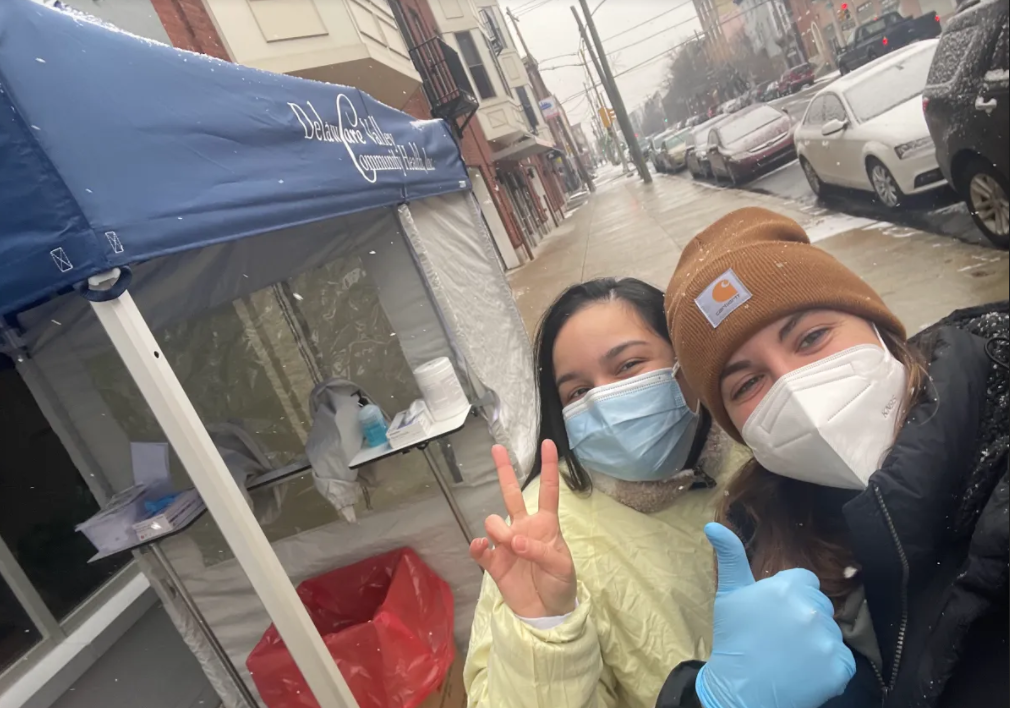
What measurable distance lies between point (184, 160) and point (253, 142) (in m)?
0.31

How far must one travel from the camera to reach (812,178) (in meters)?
4.84

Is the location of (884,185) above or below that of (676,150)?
below

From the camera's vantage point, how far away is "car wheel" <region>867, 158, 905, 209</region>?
11.2 ft

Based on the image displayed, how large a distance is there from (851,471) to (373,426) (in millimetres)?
1928

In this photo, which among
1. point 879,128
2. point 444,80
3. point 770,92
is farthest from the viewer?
point 444,80

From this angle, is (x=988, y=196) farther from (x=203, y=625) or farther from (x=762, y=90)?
(x=762, y=90)

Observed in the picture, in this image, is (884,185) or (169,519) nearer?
(169,519)

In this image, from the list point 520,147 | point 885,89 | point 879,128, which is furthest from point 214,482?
point 520,147

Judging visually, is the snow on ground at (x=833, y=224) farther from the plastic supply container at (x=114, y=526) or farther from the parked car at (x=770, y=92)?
the plastic supply container at (x=114, y=526)

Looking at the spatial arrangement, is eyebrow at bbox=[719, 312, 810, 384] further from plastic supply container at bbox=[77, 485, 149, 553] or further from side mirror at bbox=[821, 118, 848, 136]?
side mirror at bbox=[821, 118, 848, 136]

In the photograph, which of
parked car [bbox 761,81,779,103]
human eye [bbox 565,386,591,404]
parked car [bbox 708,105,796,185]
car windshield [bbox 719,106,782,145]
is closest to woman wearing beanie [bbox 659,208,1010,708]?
human eye [bbox 565,386,591,404]

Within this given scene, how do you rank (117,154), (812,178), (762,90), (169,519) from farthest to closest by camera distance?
(812,178), (762,90), (169,519), (117,154)

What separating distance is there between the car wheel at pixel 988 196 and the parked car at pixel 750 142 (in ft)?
11.5

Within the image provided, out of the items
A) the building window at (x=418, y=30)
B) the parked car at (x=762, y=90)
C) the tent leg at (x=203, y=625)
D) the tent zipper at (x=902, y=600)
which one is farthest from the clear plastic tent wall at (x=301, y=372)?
the building window at (x=418, y=30)
